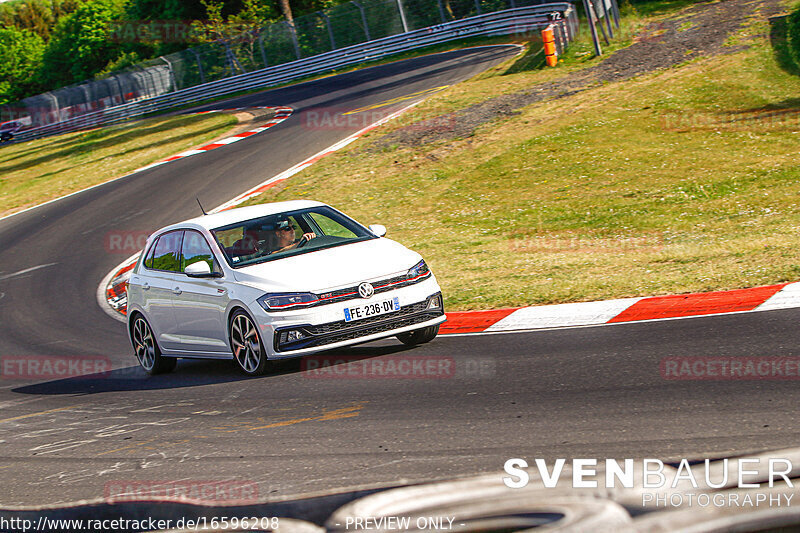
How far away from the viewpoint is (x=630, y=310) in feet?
30.2

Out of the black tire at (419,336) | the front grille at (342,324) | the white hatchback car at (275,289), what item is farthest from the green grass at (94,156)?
the front grille at (342,324)

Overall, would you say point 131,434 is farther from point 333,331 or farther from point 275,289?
point 333,331

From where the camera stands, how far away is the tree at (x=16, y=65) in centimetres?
10188

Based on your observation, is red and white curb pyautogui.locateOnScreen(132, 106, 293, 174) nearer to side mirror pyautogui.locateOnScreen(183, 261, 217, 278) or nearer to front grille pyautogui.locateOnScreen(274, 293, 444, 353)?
side mirror pyautogui.locateOnScreen(183, 261, 217, 278)

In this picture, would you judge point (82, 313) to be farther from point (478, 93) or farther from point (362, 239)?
point (478, 93)

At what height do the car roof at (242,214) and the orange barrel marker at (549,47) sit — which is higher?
the orange barrel marker at (549,47)

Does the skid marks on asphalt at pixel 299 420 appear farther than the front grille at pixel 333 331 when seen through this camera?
No

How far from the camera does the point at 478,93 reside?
90.6ft

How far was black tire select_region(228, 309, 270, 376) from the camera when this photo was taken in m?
8.55

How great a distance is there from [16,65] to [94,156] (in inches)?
3081

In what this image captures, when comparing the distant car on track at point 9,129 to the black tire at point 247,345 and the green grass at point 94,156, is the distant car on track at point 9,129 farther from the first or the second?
the black tire at point 247,345

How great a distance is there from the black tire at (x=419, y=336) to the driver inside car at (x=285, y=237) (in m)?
1.41

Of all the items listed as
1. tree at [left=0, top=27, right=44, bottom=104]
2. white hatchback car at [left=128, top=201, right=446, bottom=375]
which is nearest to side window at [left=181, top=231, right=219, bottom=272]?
white hatchback car at [left=128, top=201, right=446, bottom=375]

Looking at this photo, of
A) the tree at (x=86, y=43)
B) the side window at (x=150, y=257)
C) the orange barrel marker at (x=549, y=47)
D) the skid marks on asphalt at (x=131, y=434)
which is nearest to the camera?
the skid marks on asphalt at (x=131, y=434)
